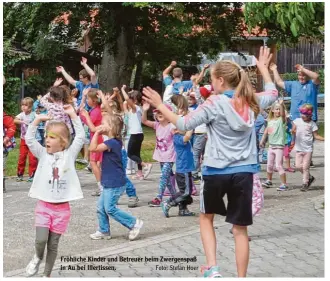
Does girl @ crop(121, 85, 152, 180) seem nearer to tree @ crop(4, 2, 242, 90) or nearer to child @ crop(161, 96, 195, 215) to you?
child @ crop(161, 96, 195, 215)

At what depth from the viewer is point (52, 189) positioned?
7180 millimetres

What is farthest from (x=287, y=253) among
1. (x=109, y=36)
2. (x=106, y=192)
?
(x=109, y=36)

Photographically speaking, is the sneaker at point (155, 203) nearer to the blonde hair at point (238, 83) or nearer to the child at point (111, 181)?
the child at point (111, 181)

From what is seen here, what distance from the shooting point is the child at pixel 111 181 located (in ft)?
29.5

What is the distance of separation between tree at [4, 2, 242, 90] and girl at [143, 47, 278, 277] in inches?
765

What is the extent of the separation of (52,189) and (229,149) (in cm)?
153

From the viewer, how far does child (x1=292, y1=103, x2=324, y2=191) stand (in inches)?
514

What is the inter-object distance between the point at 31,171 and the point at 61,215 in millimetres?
7769

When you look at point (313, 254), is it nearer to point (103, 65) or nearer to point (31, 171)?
point (31, 171)

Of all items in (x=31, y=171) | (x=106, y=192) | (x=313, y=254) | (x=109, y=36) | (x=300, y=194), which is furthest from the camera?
(x=109, y=36)

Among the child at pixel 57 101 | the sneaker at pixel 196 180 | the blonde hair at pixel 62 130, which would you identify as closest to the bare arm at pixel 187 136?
the child at pixel 57 101

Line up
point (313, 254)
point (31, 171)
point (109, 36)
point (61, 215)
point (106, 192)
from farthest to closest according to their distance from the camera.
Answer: point (109, 36) < point (31, 171) < point (106, 192) < point (313, 254) < point (61, 215)

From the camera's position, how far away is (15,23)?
28.5 metres

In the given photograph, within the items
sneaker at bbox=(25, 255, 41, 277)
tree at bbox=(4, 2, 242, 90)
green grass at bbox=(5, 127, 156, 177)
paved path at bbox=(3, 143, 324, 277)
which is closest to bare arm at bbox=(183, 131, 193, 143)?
paved path at bbox=(3, 143, 324, 277)
